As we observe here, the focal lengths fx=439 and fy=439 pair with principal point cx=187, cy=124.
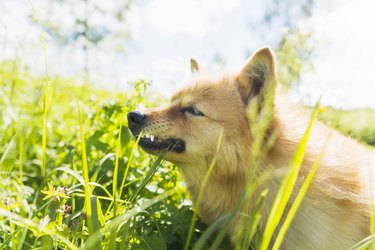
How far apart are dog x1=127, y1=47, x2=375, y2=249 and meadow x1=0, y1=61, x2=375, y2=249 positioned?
22cm

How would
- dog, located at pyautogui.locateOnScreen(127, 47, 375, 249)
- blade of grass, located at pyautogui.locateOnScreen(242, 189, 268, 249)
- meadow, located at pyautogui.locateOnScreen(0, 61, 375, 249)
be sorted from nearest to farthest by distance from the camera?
blade of grass, located at pyautogui.locateOnScreen(242, 189, 268, 249) → meadow, located at pyautogui.locateOnScreen(0, 61, 375, 249) → dog, located at pyautogui.locateOnScreen(127, 47, 375, 249)

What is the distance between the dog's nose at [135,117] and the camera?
3.01 meters

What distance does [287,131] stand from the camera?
2.93 m

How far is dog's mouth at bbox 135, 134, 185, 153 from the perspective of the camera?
9.71 feet

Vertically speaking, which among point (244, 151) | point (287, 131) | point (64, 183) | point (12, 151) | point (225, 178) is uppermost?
point (287, 131)

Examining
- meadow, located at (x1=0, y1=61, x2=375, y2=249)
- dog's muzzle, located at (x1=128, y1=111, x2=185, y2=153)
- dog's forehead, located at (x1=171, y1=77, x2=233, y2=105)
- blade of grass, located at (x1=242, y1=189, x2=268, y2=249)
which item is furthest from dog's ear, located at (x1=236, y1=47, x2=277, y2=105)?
blade of grass, located at (x1=242, y1=189, x2=268, y2=249)

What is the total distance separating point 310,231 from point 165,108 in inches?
50.8

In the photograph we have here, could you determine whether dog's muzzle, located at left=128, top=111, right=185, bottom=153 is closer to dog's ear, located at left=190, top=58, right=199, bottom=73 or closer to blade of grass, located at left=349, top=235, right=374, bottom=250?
dog's ear, located at left=190, top=58, right=199, bottom=73

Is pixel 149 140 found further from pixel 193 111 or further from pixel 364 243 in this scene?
pixel 364 243

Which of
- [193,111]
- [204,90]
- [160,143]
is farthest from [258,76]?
[160,143]

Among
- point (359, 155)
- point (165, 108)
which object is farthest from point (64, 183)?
point (359, 155)

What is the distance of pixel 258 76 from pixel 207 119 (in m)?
0.46

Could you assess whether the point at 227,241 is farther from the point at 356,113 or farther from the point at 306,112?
the point at 356,113

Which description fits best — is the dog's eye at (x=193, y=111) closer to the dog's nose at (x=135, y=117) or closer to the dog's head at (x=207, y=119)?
the dog's head at (x=207, y=119)
